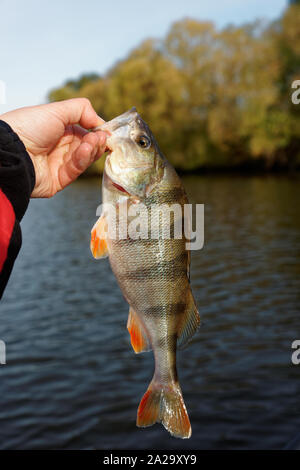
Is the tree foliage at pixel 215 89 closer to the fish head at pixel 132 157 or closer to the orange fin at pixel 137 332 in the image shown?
the fish head at pixel 132 157

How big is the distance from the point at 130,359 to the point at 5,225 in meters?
7.48

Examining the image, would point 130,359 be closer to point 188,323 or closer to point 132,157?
point 188,323

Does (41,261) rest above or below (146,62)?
below

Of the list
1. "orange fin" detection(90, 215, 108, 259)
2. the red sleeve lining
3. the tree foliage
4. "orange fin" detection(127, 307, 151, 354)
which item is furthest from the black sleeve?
the tree foliage

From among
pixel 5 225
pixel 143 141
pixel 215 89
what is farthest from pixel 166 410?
pixel 215 89

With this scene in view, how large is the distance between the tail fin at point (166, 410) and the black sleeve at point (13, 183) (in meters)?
1.09

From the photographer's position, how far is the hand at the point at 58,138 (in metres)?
3.10

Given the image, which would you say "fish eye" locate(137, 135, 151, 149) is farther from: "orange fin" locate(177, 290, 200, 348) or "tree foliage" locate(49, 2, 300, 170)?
"tree foliage" locate(49, 2, 300, 170)

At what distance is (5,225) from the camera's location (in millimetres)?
2328
